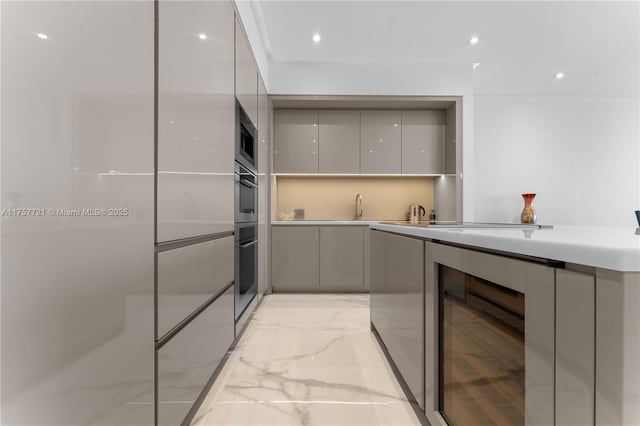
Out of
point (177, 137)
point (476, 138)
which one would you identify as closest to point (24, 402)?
point (177, 137)

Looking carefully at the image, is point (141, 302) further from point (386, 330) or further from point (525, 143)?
point (525, 143)

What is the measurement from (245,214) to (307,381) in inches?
47.7

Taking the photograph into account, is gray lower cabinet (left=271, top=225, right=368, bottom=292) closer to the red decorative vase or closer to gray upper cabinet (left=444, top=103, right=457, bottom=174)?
gray upper cabinet (left=444, top=103, right=457, bottom=174)

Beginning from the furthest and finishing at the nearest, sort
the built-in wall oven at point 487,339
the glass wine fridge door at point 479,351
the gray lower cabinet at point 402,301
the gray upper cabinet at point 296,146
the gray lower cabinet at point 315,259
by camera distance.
Answer: 1. the gray upper cabinet at point 296,146
2. the gray lower cabinet at point 315,259
3. the gray lower cabinet at point 402,301
4. the glass wine fridge door at point 479,351
5. the built-in wall oven at point 487,339

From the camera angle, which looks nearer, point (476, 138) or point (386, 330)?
point (386, 330)

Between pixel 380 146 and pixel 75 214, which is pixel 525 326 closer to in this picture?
pixel 75 214

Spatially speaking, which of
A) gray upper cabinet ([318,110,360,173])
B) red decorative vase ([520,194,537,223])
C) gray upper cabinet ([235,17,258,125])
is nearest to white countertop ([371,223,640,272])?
gray upper cabinet ([235,17,258,125])

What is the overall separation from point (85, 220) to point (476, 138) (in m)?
5.07

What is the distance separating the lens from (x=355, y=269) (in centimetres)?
374

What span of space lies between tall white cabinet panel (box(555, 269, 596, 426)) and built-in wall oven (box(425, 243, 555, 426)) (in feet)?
0.07

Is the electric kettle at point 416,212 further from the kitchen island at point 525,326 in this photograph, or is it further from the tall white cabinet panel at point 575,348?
the tall white cabinet panel at point 575,348

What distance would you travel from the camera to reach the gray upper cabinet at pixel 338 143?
395 centimetres

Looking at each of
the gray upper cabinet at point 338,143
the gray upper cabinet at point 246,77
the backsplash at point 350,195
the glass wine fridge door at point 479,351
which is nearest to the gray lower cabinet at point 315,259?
the backsplash at point 350,195

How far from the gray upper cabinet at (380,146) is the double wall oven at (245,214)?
155 cm
